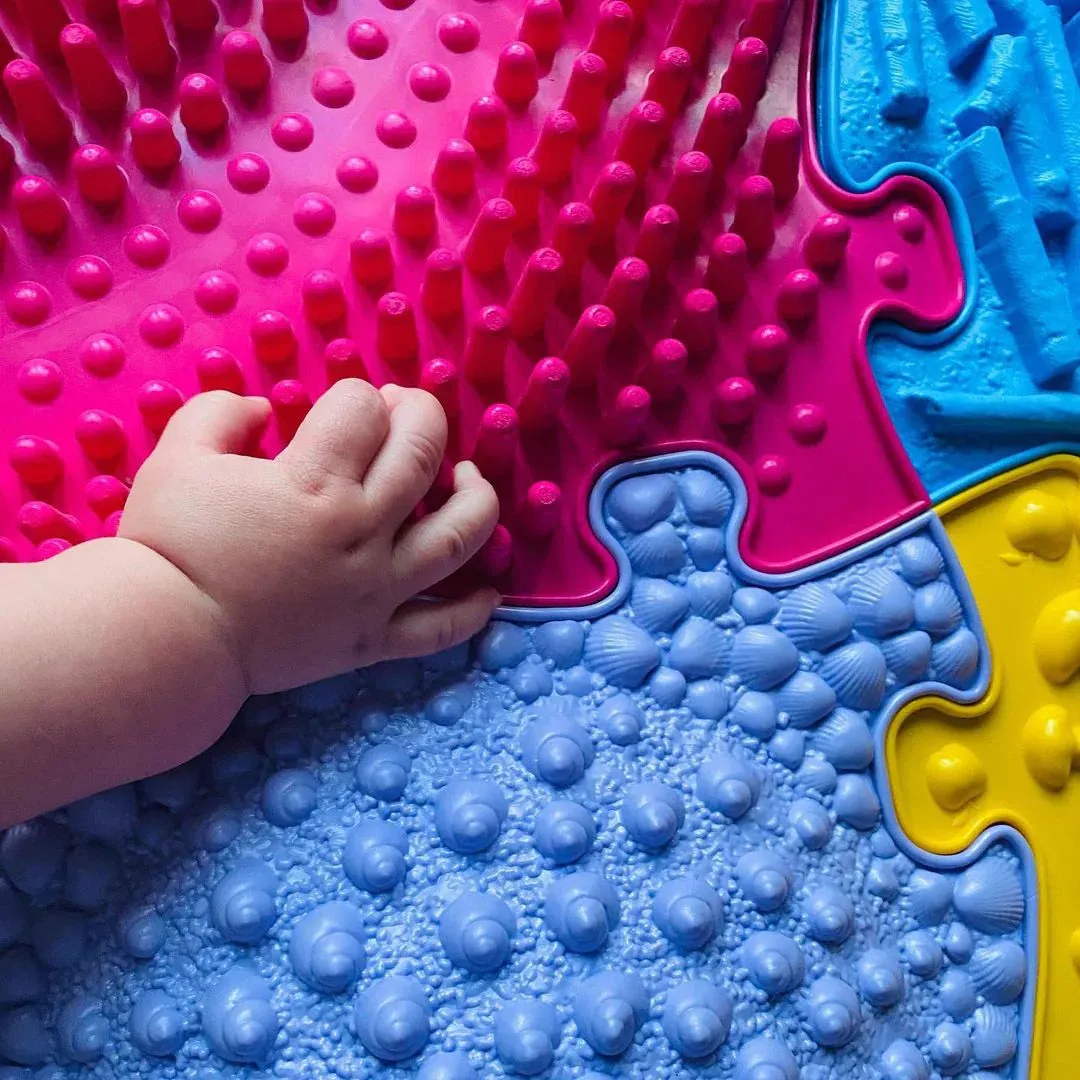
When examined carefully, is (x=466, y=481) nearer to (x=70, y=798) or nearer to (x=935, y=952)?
(x=70, y=798)

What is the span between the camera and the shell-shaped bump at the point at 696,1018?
0.57m

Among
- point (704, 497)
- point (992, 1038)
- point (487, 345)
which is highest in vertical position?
point (487, 345)

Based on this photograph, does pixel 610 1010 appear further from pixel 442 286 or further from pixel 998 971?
pixel 442 286

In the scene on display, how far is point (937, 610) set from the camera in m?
0.68

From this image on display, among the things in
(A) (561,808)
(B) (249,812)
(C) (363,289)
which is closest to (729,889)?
(A) (561,808)

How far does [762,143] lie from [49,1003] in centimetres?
61

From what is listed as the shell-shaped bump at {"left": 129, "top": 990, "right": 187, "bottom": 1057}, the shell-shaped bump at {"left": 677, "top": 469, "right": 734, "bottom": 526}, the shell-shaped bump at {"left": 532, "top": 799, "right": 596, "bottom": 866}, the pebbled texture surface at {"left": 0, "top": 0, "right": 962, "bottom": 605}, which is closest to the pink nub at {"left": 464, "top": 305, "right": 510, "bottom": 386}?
the pebbled texture surface at {"left": 0, "top": 0, "right": 962, "bottom": 605}

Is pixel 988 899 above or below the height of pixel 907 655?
below

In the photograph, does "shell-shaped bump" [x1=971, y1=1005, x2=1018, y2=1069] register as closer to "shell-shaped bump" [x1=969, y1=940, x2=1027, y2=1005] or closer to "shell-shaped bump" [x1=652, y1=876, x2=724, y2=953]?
"shell-shaped bump" [x1=969, y1=940, x2=1027, y2=1005]

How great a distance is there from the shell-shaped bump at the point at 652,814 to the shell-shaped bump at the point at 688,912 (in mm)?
24

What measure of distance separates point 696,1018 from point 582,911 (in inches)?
2.9

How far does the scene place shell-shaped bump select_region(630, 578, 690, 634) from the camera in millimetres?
647

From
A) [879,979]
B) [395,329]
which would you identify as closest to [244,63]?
[395,329]

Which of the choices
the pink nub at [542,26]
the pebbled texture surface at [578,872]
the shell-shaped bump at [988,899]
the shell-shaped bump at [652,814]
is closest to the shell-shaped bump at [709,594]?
the pebbled texture surface at [578,872]
